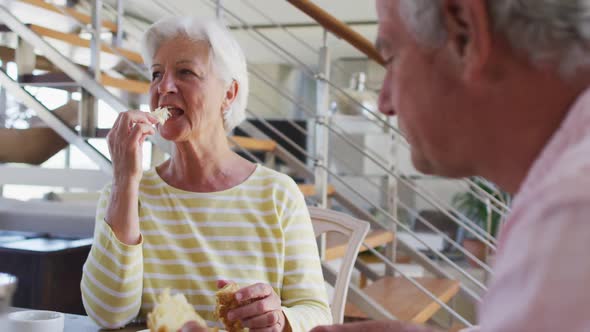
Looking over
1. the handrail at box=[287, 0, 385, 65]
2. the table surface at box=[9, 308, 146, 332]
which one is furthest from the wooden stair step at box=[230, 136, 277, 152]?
the table surface at box=[9, 308, 146, 332]

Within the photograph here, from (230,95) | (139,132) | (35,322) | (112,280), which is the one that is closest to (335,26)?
(230,95)

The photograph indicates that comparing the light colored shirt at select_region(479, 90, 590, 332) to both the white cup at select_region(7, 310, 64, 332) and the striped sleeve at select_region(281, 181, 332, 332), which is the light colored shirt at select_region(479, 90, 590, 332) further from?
the striped sleeve at select_region(281, 181, 332, 332)

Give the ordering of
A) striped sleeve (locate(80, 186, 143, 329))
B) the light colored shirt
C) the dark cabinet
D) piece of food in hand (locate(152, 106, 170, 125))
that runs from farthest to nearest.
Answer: the dark cabinet
piece of food in hand (locate(152, 106, 170, 125))
striped sleeve (locate(80, 186, 143, 329))
the light colored shirt

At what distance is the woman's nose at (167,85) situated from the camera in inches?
59.9

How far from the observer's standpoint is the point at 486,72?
533 mm

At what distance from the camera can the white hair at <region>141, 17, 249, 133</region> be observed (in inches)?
60.3

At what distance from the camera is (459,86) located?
0.56m

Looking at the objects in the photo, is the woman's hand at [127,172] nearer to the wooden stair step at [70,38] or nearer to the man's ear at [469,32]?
the man's ear at [469,32]

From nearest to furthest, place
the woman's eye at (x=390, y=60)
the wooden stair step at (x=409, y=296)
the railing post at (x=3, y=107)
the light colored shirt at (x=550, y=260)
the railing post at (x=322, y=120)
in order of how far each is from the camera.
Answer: the light colored shirt at (x=550, y=260) → the woman's eye at (x=390, y=60) → the wooden stair step at (x=409, y=296) → the railing post at (x=322, y=120) → the railing post at (x=3, y=107)

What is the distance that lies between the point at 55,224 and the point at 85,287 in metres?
1.16

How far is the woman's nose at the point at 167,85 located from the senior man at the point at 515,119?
951mm

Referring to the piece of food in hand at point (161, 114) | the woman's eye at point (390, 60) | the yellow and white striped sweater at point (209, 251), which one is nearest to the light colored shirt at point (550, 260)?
the woman's eye at point (390, 60)

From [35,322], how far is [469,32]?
0.76 metres

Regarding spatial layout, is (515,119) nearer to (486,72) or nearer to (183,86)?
(486,72)
